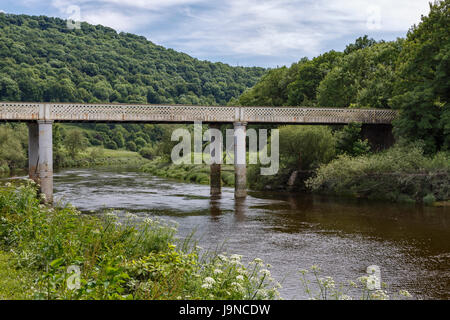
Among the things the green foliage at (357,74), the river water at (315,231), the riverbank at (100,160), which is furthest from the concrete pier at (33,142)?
the riverbank at (100,160)

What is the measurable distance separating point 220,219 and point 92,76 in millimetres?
121536

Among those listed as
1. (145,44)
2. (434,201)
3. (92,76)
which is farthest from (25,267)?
(145,44)

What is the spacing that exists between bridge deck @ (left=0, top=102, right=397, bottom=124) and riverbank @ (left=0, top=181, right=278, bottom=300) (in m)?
17.3

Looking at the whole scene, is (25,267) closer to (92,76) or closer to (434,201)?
(434,201)

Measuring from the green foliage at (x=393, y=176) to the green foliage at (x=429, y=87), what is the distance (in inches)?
57.2

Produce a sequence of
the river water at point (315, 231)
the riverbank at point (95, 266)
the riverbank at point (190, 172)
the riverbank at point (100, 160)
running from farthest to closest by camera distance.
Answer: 1. the riverbank at point (100, 160)
2. the riverbank at point (190, 172)
3. the river water at point (315, 231)
4. the riverbank at point (95, 266)

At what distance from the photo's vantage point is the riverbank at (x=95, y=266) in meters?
6.59

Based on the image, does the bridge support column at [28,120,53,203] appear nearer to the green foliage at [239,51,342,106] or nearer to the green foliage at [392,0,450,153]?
the green foliage at [392,0,450,153]

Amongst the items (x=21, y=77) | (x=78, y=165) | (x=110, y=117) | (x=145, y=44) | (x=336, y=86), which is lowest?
(x=78, y=165)

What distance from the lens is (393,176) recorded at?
100.0ft

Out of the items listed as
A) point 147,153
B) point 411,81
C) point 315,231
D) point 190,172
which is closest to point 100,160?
point 147,153

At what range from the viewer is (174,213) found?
84.4 ft

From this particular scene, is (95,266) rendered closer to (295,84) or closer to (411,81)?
(411,81)

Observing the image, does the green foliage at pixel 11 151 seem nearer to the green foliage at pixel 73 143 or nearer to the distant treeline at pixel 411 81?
the green foliage at pixel 73 143
